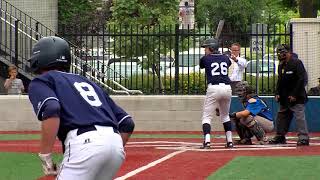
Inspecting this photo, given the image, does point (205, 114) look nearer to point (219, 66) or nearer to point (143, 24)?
point (219, 66)

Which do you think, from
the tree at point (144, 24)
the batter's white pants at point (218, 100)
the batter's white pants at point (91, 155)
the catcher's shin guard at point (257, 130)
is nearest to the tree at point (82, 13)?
the tree at point (144, 24)

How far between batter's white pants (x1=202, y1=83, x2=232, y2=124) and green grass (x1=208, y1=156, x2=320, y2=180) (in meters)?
1.48

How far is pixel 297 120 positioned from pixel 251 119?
2.69 ft

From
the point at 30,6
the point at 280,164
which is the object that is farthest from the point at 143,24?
the point at 280,164

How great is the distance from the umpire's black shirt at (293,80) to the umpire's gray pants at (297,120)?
0.14 m

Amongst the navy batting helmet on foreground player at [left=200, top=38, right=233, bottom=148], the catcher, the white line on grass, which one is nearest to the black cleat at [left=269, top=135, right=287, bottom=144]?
the catcher

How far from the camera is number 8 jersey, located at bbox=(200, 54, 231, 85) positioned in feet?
40.0

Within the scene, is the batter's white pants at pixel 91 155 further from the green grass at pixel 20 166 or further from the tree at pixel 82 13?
the tree at pixel 82 13

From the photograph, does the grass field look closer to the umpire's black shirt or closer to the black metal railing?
the umpire's black shirt

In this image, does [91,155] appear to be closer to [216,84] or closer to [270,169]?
[270,169]

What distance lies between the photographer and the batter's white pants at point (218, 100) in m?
12.1

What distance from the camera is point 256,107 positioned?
13.1 metres

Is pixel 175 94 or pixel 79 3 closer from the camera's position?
pixel 175 94

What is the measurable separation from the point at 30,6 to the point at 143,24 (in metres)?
3.71
